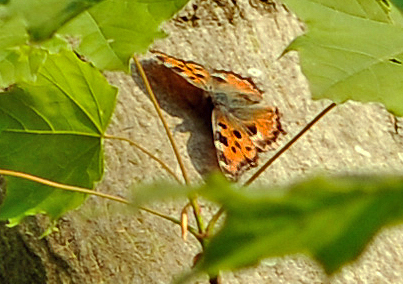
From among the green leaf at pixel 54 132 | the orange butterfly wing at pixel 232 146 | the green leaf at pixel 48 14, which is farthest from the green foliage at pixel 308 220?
the orange butterfly wing at pixel 232 146

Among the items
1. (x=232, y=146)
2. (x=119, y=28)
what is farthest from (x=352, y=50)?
(x=232, y=146)

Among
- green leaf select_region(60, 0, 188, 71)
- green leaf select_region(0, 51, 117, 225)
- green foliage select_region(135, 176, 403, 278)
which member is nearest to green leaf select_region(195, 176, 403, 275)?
green foliage select_region(135, 176, 403, 278)

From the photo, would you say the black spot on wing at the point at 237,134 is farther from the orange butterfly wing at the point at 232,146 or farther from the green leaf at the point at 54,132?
the green leaf at the point at 54,132

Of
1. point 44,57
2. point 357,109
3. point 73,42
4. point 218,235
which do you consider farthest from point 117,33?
point 357,109

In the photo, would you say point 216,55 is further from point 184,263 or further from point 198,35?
point 184,263

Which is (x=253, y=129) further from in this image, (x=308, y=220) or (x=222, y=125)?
(x=308, y=220)

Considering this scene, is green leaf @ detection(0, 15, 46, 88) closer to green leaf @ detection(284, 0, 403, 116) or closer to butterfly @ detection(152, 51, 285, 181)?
green leaf @ detection(284, 0, 403, 116)
